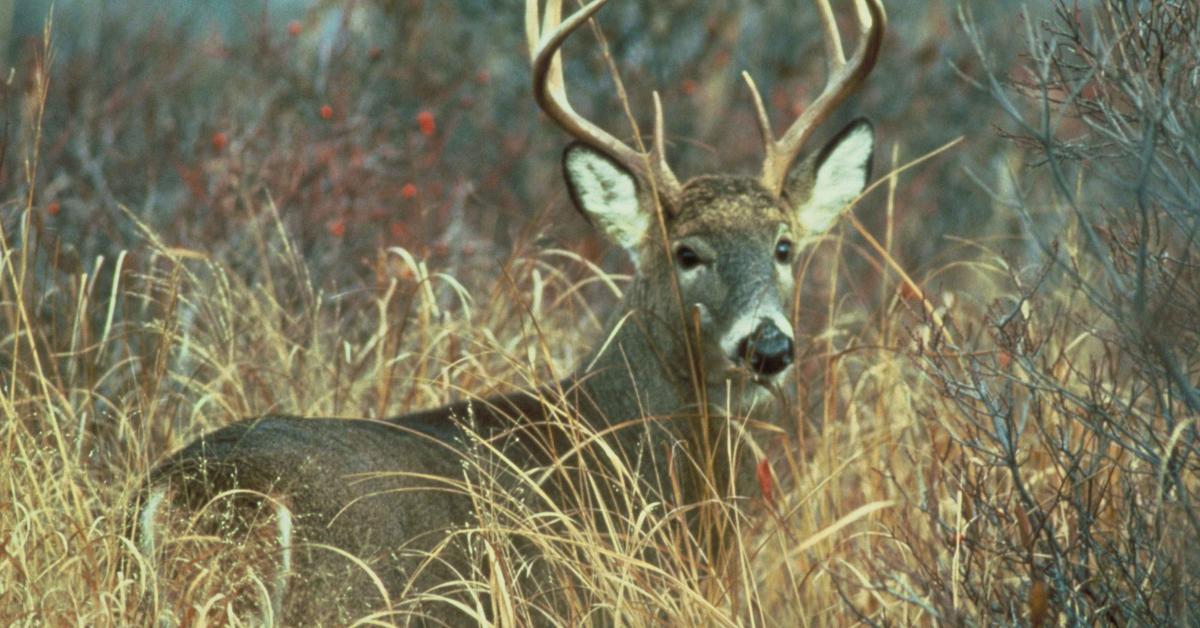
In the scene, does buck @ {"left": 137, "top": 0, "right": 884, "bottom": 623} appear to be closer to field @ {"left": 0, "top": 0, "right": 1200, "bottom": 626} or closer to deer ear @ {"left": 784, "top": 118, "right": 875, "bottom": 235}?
deer ear @ {"left": 784, "top": 118, "right": 875, "bottom": 235}

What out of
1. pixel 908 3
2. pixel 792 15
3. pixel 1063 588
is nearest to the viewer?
pixel 1063 588

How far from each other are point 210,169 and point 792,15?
5488 millimetres

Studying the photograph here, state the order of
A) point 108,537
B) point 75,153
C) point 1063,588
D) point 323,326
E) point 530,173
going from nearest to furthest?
point 1063,588
point 108,537
point 323,326
point 75,153
point 530,173

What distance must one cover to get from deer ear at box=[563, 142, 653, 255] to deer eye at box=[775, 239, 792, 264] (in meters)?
0.37

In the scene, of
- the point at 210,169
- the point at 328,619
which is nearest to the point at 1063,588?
the point at 328,619

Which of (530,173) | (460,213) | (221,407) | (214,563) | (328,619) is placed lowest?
(530,173)

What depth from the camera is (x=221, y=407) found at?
507 cm

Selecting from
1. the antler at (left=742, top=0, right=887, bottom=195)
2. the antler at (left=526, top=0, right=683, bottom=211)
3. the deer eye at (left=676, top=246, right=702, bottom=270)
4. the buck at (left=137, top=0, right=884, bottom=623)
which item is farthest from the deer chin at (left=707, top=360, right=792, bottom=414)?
the antler at (left=742, top=0, right=887, bottom=195)

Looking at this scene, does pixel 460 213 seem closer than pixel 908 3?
Yes

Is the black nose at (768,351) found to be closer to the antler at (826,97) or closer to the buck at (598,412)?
the buck at (598,412)

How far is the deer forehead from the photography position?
482 centimetres

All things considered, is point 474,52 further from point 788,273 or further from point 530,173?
point 788,273

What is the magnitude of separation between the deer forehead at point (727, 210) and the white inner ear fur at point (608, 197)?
143mm

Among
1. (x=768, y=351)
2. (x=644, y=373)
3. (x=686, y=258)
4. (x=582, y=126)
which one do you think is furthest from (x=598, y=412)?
(x=582, y=126)
